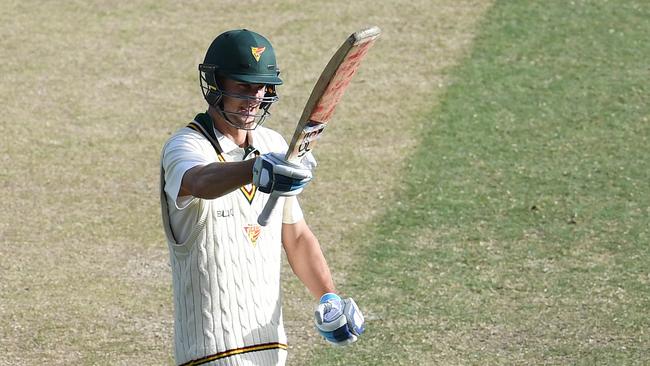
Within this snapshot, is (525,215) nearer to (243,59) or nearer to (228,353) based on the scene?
(228,353)

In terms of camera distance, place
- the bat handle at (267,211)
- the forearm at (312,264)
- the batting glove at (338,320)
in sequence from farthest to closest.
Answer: the forearm at (312,264) < the batting glove at (338,320) < the bat handle at (267,211)

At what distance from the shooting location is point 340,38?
15.2m

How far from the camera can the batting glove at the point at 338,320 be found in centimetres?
534

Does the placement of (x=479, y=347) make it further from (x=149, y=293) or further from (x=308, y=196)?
(x=308, y=196)

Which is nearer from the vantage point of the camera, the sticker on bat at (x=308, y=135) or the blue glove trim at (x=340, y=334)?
the sticker on bat at (x=308, y=135)

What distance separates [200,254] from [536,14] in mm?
11277

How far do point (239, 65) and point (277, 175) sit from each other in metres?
0.82

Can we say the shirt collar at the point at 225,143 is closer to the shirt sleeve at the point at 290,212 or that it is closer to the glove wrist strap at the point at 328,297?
the shirt sleeve at the point at 290,212

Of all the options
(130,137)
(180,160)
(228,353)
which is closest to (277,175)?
Result: (180,160)

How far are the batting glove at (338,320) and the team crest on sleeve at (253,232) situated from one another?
0.49m

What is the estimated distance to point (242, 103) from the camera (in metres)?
5.11

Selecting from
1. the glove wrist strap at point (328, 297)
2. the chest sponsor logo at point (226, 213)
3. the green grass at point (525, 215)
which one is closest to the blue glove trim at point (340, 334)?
the glove wrist strap at point (328, 297)

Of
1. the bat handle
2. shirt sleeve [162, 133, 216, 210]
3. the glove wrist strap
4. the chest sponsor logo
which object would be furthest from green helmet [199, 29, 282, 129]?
the glove wrist strap

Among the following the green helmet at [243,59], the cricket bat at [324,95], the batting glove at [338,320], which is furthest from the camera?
the batting glove at [338,320]
